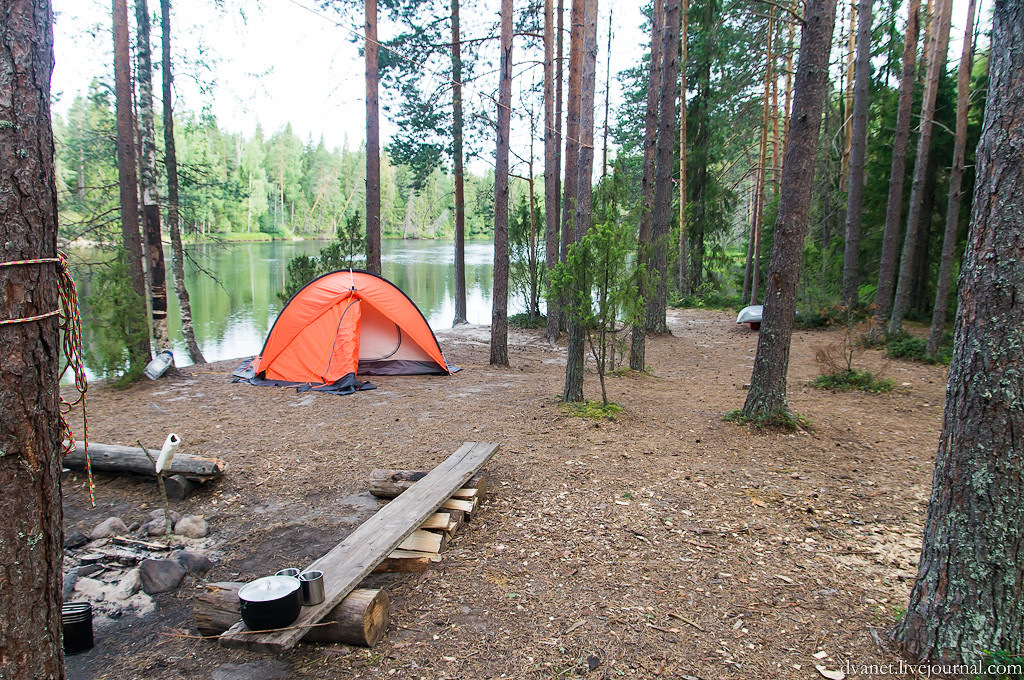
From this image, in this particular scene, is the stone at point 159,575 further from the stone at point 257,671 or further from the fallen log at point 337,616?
the stone at point 257,671

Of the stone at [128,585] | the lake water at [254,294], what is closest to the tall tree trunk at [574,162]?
the stone at [128,585]

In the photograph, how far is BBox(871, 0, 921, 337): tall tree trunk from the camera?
984 centimetres

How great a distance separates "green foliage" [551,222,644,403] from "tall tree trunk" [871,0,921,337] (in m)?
5.66

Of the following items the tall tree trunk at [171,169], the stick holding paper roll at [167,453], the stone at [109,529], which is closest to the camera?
the stick holding paper roll at [167,453]

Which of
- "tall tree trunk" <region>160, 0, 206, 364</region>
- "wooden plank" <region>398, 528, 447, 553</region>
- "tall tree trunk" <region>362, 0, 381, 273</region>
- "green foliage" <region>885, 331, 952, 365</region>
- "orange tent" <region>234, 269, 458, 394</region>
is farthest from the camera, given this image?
"tall tree trunk" <region>362, 0, 381, 273</region>

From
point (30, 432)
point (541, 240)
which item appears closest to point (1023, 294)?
point (30, 432)

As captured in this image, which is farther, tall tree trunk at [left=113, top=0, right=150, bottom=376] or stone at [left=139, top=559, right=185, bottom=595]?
tall tree trunk at [left=113, top=0, right=150, bottom=376]

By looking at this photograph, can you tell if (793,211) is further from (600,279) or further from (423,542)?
(423,542)

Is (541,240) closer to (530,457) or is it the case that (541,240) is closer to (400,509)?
(530,457)

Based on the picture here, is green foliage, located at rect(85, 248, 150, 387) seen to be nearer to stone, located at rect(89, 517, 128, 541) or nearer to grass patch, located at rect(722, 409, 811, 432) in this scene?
stone, located at rect(89, 517, 128, 541)

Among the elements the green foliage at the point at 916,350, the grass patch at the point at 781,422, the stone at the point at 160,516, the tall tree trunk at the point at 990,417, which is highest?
the tall tree trunk at the point at 990,417

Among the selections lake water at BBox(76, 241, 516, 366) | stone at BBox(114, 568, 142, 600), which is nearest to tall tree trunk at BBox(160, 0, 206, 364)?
lake water at BBox(76, 241, 516, 366)

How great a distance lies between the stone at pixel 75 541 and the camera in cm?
377

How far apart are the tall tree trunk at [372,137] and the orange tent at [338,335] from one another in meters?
1.98
